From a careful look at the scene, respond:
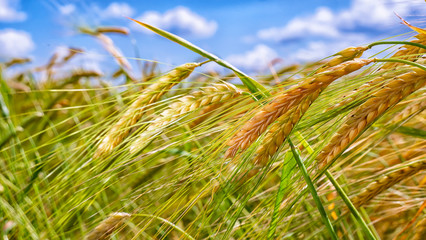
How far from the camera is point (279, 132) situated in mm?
568

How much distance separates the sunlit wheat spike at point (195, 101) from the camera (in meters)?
0.66

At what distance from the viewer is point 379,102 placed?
57 centimetres

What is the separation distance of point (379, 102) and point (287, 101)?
134 mm

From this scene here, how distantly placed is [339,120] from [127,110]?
1.26 ft

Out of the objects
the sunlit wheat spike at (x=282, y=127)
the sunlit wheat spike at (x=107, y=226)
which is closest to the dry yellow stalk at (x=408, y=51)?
the sunlit wheat spike at (x=282, y=127)

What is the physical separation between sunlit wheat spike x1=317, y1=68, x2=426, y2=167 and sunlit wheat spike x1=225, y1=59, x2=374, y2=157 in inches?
2.2

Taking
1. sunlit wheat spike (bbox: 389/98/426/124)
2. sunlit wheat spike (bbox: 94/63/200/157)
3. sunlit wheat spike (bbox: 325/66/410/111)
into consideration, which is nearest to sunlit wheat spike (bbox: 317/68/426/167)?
sunlit wheat spike (bbox: 325/66/410/111)

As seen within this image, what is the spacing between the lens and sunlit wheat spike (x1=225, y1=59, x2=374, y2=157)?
543 mm

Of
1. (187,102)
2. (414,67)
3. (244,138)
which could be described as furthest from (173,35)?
(414,67)

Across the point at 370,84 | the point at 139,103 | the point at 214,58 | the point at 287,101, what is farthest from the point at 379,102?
the point at 139,103

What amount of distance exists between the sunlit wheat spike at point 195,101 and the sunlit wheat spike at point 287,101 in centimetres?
12

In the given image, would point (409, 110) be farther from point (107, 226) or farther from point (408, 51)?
point (107, 226)

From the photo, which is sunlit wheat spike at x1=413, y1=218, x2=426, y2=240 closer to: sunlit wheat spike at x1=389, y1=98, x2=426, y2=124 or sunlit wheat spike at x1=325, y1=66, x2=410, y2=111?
sunlit wheat spike at x1=389, y1=98, x2=426, y2=124

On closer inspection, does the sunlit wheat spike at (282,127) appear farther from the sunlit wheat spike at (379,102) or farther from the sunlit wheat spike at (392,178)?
the sunlit wheat spike at (392,178)
